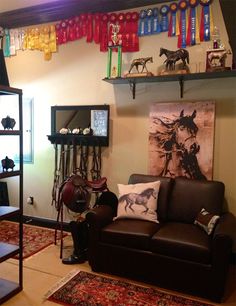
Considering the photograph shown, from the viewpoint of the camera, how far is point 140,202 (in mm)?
3139

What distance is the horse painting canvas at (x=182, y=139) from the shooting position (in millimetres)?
3342

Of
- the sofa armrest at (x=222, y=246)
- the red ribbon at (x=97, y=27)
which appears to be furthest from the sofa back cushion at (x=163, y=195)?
the red ribbon at (x=97, y=27)

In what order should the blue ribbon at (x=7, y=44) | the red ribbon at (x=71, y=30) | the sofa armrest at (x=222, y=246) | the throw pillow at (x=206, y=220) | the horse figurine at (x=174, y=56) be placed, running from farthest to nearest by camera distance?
the blue ribbon at (x=7, y=44), the red ribbon at (x=71, y=30), the horse figurine at (x=174, y=56), the throw pillow at (x=206, y=220), the sofa armrest at (x=222, y=246)

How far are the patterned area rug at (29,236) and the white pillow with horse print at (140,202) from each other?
1145mm

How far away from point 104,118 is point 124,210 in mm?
1296

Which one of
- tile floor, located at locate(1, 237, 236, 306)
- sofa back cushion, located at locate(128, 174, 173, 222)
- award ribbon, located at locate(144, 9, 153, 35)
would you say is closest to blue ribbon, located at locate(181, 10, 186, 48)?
award ribbon, located at locate(144, 9, 153, 35)

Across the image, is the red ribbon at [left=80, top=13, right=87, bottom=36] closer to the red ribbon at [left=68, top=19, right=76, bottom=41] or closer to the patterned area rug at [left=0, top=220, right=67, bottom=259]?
the red ribbon at [left=68, top=19, right=76, bottom=41]

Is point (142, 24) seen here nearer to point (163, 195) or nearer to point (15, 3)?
point (15, 3)

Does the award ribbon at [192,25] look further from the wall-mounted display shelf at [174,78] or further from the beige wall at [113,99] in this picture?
the wall-mounted display shelf at [174,78]

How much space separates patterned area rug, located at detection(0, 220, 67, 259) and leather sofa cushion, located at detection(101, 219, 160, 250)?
3.60 ft

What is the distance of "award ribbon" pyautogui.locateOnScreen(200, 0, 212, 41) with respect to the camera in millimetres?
3281

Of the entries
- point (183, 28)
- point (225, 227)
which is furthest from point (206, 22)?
point (225, 227)

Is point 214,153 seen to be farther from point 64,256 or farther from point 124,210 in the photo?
point 64,256

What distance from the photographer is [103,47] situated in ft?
12.5
